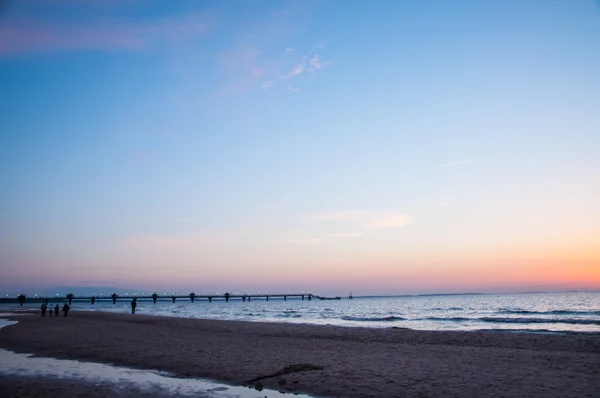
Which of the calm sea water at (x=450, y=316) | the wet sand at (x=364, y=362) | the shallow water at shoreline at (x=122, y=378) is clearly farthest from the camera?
the calm sea water at (x=450, y=316)

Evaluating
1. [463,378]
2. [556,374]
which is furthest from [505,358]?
[463,378]

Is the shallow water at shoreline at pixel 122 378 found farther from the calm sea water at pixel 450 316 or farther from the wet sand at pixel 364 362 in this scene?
the calm sea water at pixel 450 316

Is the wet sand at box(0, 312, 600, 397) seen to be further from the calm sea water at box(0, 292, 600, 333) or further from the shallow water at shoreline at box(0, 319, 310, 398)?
the calm sea water at box(0, 292, 600, 333)

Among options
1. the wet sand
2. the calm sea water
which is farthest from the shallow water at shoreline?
the calm sea water

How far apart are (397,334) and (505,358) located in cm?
1018

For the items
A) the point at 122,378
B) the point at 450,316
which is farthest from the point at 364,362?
the point at 450,316

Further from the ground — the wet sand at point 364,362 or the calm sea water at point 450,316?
the wet sand at point 364,362

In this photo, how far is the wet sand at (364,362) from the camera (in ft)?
34.9

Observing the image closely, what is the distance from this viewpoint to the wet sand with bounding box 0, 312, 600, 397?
419 inches

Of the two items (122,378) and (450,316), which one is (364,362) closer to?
(122,378)

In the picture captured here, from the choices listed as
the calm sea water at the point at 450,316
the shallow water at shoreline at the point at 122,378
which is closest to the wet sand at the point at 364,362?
the shallow water at shoreline at the point at 122,378

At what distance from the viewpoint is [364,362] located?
566 inches

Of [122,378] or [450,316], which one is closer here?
[122,378]

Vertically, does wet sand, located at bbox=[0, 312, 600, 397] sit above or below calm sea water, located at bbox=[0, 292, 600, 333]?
above
